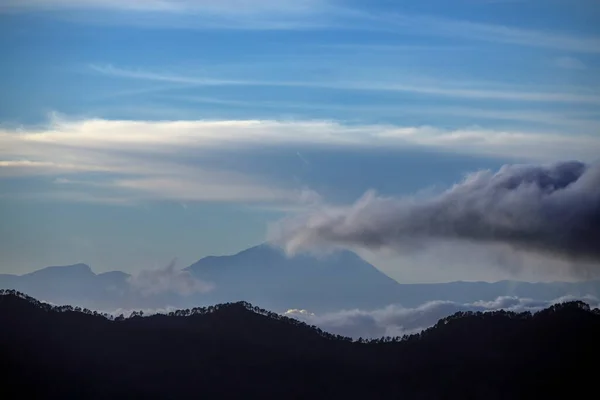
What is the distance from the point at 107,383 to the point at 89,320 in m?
23.2

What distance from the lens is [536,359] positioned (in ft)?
517

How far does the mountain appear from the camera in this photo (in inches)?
5817

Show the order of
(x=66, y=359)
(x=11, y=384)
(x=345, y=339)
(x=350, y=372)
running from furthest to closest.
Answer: (x=345, y=339) < (x=350, y=372) < (x=66, y=359) < (x=11, y=384)

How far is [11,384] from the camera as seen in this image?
138750 millimetres

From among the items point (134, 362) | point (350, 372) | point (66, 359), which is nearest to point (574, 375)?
point (350, 372)

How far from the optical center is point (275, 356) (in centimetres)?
15975

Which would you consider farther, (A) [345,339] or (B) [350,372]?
(A) [345,339]

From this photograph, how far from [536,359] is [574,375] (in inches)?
309

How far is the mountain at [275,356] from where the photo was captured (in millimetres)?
147750

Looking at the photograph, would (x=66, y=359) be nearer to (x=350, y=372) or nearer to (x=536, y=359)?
(x=350, y=372)

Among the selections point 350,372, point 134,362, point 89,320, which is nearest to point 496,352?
point 350,372

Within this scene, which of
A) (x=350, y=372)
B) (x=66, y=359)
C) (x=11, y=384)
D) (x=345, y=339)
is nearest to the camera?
(x=11, y=384)

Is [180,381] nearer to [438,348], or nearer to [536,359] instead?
[438,348]

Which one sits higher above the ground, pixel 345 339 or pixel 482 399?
pixel 345 339
